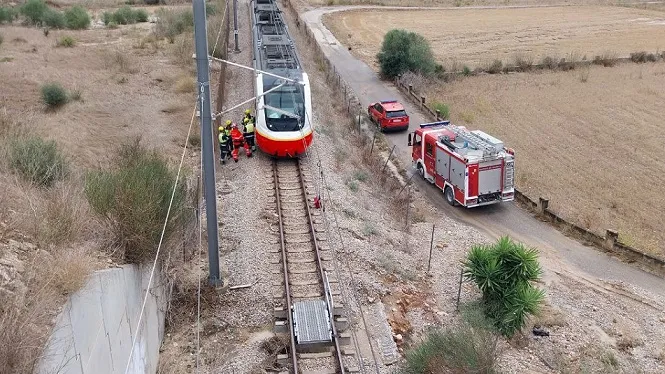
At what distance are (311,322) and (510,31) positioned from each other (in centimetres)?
5765

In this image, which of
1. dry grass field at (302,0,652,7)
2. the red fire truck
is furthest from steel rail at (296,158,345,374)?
dry grass field at (302,0,652,7)

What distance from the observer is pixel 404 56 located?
42969 mm

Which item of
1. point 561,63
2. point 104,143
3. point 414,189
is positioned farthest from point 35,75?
point 561,63

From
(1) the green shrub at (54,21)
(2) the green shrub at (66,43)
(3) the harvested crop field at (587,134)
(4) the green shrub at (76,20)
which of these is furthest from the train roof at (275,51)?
(1) the green shrub at (54,21)

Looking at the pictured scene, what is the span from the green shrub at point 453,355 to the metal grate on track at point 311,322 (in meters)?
1.67

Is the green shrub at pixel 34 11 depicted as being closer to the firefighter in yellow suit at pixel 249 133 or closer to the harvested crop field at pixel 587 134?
the harvested crop field at pixel 587 134

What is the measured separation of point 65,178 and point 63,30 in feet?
151

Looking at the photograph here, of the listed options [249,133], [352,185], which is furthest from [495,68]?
[249,133]

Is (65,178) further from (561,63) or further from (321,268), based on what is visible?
(561,63)

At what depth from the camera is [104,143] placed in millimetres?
23844

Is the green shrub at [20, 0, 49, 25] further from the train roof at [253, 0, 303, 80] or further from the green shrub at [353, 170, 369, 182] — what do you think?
the green shrub at [353, 170, 369, 182]

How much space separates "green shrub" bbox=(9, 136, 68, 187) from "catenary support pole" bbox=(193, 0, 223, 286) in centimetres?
314

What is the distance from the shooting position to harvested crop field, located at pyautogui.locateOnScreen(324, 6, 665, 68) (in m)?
54.0

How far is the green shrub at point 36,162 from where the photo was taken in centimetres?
1305
